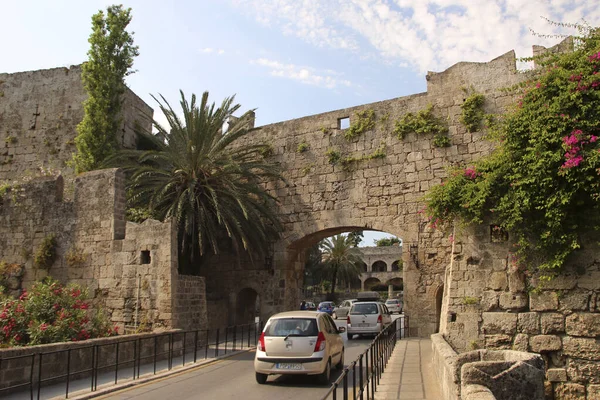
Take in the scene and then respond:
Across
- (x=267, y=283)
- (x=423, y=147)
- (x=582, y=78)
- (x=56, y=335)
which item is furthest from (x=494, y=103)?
(x=56, y=335)

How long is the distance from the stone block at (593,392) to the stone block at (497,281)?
2.02 m

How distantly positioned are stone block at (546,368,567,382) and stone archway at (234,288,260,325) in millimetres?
13913

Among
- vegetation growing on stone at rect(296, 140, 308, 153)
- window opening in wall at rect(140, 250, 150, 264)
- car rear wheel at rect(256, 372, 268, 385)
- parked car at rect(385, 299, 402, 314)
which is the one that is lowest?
parked car at rect(385, 299, 402, 314)

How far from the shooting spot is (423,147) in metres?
17.5

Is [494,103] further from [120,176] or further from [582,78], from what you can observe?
[120,176]

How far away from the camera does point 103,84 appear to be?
20078mm

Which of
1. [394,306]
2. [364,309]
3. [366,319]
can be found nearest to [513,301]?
[366,319]

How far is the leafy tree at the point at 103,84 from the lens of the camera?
64.4ft

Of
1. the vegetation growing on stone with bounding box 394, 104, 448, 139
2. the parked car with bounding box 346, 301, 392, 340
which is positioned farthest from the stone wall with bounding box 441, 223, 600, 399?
the parked car with bounding box 346, 301, 392, 340

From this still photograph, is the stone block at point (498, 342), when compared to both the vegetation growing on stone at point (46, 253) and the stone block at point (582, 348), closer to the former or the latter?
the stone block at point (582, 348)

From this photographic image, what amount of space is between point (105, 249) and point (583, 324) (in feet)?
39.9

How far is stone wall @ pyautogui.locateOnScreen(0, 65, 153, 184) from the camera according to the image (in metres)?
22.0

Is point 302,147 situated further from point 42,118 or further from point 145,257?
point 42,118

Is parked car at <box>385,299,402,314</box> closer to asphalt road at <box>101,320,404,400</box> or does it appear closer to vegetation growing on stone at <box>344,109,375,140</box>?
vegetation growing on stone at <box>344,109,375,140</box>
